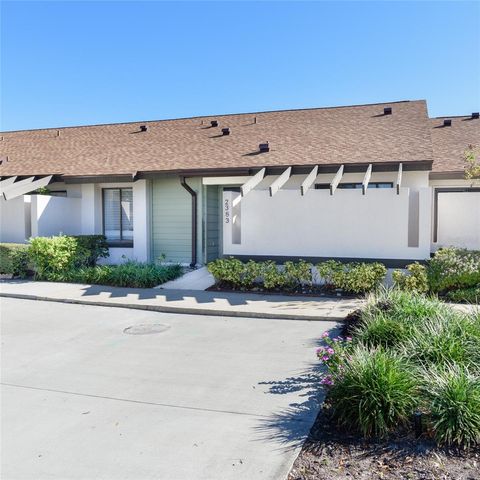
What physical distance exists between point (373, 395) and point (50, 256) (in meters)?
11.9

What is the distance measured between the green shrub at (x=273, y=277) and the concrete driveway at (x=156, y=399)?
304cm

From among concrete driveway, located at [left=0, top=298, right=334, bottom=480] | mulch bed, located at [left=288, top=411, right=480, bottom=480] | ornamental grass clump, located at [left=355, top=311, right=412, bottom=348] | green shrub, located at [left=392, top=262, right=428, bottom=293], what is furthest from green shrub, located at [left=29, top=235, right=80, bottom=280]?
mulch bed, located at [left=288, top=411, right=480, bottom=480]

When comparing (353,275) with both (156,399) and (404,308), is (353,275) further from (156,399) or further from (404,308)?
(156,399)

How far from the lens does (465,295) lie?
10.1 m

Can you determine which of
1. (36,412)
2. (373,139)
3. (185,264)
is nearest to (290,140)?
(373,139)

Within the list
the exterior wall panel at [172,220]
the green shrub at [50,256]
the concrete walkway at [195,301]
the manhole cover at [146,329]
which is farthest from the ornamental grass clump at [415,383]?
the green shrub at [50,256]

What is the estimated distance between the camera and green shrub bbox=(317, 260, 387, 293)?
35.6ft

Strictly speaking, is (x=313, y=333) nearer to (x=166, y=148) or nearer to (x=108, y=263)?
(x=108, y=263)

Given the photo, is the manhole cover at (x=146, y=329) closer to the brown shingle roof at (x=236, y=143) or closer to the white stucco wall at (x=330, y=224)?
the white stucco wall at (x=330, y=224)

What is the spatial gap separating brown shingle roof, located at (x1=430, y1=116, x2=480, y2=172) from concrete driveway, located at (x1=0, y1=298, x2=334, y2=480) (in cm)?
857

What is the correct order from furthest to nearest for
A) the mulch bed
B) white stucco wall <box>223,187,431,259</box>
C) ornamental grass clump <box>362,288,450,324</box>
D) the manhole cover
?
white stucco wall <box>223,187,431,259</box>, the manhole cover, ornamental grass clump <box>362,288,450,324</box>, the mulch bed

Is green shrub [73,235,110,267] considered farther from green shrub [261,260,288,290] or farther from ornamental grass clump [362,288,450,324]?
Answer: ornamental grass clump [362,288,450,324]

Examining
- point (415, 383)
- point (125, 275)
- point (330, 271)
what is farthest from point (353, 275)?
point (415, 383)

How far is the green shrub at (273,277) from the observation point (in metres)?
11.5
